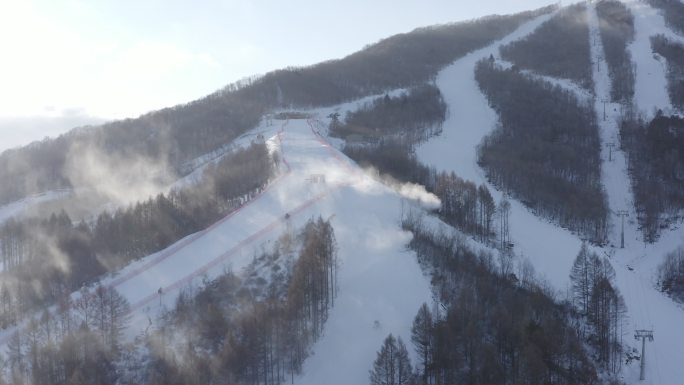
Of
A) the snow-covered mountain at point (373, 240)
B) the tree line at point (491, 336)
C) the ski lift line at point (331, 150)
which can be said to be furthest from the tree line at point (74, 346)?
the ski lift line at point (331, 150)

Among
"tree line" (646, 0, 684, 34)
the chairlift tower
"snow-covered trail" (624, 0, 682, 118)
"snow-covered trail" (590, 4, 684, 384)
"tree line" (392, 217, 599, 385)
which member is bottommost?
"snow-covered trail" (590, 4, 684, 384)

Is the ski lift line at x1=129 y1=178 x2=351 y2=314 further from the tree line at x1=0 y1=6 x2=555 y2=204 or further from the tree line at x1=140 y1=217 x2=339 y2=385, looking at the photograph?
the tree line at x1=0 y1=6 x2=555 y2=204

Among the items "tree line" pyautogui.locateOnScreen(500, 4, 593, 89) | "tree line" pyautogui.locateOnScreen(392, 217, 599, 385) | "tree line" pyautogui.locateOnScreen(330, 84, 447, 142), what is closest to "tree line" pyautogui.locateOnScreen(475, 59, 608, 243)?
"tree line" pyautogui.locateOnScreen(330, 84, 447, 142)

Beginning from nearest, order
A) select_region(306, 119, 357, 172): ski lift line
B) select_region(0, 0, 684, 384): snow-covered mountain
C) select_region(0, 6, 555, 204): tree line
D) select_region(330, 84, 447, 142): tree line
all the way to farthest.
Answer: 1. select_region(0, 0, 684, 384): snow-covered mountain
2. select_region(306, 119, 357, 172): ski lift line
3. select_region(330, 84, 447, 142): tree line
4. select_region(0, 6, 555, 204): tree line

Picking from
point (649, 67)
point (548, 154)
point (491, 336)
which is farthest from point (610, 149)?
point (491, 336)

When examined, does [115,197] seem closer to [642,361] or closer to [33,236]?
[33,236]

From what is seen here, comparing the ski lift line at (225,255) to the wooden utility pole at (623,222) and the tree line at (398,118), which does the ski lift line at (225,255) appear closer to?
the wooden utility pole at (623,222)

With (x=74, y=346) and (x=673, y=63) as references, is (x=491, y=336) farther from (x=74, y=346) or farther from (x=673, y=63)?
(x=673, y=63)
